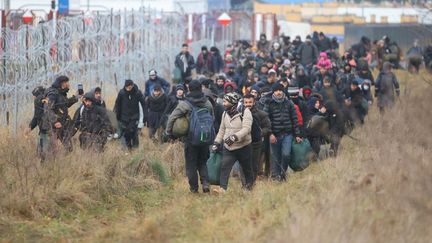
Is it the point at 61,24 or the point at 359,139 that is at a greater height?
the point at 61,24

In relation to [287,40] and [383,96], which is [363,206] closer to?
[383,96]

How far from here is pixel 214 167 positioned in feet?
52.5

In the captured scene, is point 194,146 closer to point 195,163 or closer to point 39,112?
point 195,163

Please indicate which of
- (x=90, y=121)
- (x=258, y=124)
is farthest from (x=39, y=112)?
(x=258, y=124)

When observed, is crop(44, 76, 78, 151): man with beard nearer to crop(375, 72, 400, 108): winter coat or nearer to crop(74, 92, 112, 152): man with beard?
crop(74, 92, 112, 152): man with beard

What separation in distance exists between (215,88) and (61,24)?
4.87 metres

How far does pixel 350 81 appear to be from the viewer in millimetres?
23406

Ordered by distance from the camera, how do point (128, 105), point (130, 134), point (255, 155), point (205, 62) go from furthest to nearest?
point (205, 62), point (130, 134), point (128, 105), point (255, 155)

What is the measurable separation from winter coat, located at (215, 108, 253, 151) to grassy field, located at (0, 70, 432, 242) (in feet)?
2.39

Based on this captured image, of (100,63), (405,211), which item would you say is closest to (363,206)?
(405,211)

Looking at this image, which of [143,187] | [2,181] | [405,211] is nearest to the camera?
[405,211]

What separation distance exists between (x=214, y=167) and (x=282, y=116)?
5.64 feet

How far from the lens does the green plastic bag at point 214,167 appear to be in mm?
15996

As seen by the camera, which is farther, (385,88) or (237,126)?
(385,88)
